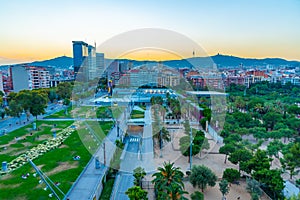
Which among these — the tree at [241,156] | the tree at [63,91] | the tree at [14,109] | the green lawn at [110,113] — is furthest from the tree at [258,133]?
the tree at [63,91]

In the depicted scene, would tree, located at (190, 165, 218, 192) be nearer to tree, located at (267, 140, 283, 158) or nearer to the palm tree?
the palm tree

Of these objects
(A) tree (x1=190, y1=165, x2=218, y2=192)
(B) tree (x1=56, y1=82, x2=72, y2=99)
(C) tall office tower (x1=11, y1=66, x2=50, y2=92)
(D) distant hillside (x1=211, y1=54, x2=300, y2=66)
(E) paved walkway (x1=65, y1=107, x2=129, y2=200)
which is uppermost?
(D) distant hillside (x1=211, y1=54, x2=300, y2=66)

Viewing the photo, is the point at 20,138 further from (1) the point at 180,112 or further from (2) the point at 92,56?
(2) the point at 92,56

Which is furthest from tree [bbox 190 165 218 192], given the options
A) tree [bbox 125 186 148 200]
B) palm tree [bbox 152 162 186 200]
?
tree [bbox 125 186 148 200]

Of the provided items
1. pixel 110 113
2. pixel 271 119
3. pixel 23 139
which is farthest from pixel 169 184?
pixel 110 113

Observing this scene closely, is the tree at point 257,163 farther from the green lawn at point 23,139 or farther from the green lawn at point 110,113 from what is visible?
the green lawn at point 110,113

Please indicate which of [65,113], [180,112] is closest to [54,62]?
[65,113]
